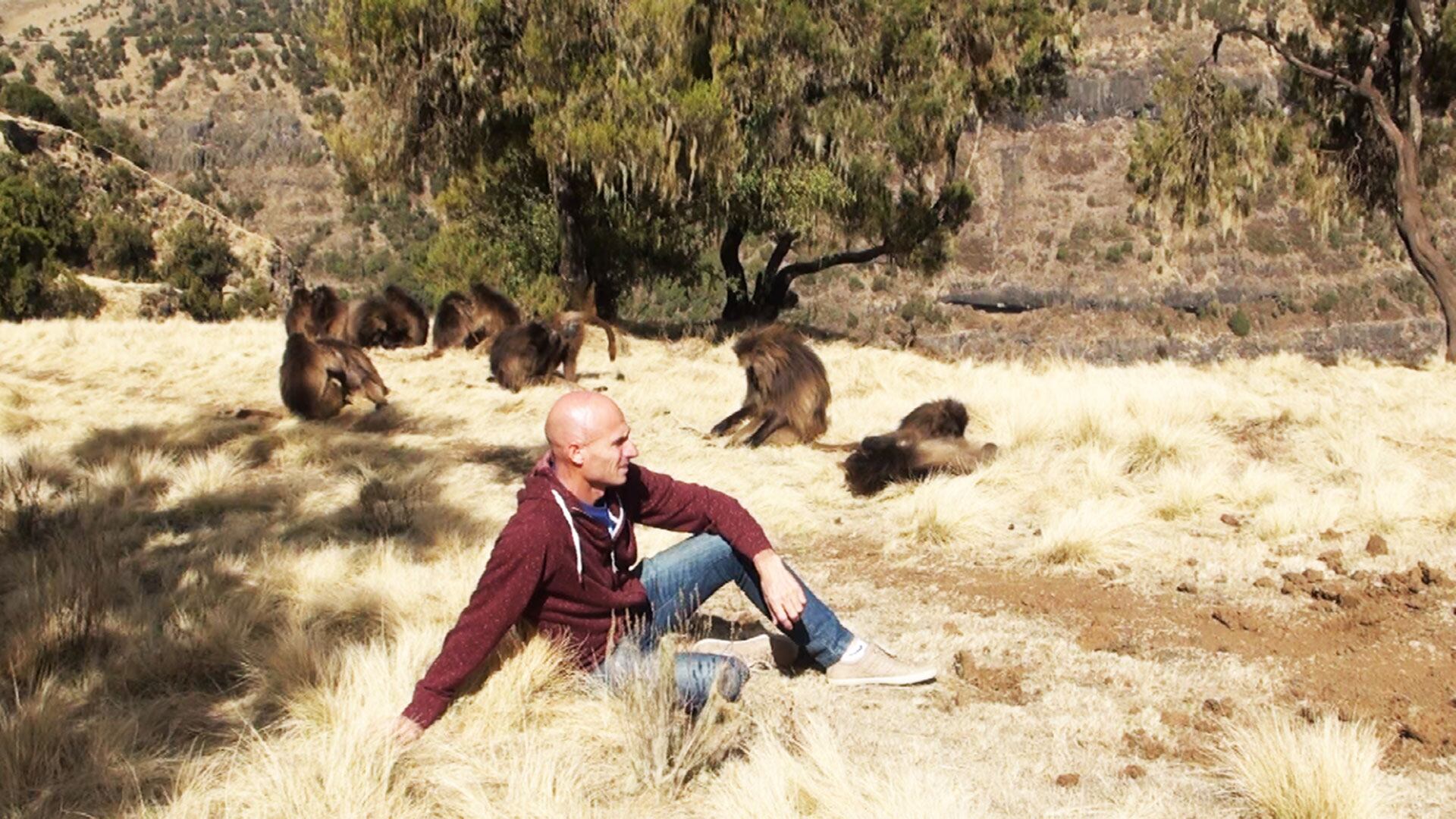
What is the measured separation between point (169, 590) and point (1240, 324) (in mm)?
58671

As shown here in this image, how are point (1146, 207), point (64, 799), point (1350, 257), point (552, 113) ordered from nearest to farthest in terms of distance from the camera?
point (64, 799) → point (552, 113) → point (1146, 207) → point (1350, 257)

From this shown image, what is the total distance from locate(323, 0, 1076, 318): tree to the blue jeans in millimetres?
11722

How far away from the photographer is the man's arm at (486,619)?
3686 mm

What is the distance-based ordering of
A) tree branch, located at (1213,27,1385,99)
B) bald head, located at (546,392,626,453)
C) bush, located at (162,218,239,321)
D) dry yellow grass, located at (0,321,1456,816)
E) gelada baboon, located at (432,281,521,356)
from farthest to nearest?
bush, located at (162,218,239,321) → tree branch, located at (1213,27,1385,99) → gelada baboon, located at (432,281,521,356) → bald head, located at (546,392,626,453) → dry yellow grass, located at (0,321,1456,816)

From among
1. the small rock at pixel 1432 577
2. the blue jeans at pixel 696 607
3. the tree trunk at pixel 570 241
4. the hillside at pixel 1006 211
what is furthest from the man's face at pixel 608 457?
the hillside at pixel 1006 211

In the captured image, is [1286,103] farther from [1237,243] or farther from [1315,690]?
[1237,243]

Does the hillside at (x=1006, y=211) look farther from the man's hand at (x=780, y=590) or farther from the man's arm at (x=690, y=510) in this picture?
the man's hand at (x=780, y=590)

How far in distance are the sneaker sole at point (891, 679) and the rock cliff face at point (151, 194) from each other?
2905 centimetres

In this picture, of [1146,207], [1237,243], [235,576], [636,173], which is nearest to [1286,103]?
[1146,207]

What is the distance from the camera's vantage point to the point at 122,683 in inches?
169

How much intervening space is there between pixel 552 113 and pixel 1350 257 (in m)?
59.6

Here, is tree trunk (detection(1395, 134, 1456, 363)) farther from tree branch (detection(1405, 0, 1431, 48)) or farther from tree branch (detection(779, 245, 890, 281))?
tree branch (detection(779, 245, 890, 281))

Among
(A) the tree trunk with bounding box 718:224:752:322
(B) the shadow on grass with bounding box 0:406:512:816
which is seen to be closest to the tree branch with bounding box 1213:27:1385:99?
(A) the tree trunk with bounding box 718:224:752:322

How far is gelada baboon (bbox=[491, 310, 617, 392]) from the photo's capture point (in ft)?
39.4
